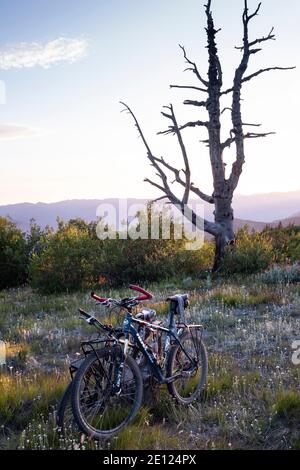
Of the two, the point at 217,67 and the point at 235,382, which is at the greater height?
the point at 217,67

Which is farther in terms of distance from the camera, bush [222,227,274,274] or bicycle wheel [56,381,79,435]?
bush [222,227,274,274]

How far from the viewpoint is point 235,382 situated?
6.27 meters

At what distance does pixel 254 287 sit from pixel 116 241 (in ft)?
18.2

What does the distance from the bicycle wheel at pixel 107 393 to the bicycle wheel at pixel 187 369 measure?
0.64m

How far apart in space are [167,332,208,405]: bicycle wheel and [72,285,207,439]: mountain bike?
0.01 meters

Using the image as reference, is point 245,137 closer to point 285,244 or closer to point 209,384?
point 285,244

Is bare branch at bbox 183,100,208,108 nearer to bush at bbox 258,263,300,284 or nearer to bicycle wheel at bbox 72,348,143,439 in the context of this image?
bush at bbox 258,263,300,284

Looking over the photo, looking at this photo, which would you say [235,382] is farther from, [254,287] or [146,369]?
[254,287]

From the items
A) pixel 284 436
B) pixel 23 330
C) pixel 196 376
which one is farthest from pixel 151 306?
pixel 284 436

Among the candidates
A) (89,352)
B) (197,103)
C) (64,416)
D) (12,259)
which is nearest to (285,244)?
(197,103)

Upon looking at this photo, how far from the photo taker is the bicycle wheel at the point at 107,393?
514 centimetres

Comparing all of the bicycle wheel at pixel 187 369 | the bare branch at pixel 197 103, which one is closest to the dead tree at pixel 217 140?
the bare branch at pixel 197 103

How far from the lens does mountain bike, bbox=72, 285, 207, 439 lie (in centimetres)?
503

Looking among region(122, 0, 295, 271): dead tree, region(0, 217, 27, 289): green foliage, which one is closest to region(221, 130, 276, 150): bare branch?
region(122, 0, 295, 271): dead tree
